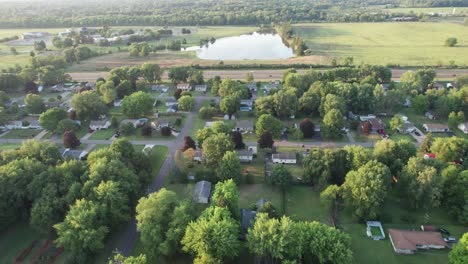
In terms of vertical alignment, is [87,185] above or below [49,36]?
below

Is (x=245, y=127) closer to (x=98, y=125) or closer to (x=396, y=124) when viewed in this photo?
(x=396, y=124)

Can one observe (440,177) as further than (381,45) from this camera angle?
No

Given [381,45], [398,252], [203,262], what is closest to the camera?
[203,262]

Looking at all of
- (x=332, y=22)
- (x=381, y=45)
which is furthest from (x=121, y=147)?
(x=332, y=22)

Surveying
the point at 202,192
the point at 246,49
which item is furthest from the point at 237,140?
the point at 246,49

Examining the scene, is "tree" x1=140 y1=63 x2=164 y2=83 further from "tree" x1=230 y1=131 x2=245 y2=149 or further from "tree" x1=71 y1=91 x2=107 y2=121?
"tree" x1=230 y1=131 x2=245 y2=149

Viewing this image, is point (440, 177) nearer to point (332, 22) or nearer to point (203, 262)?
point (203, 262)
